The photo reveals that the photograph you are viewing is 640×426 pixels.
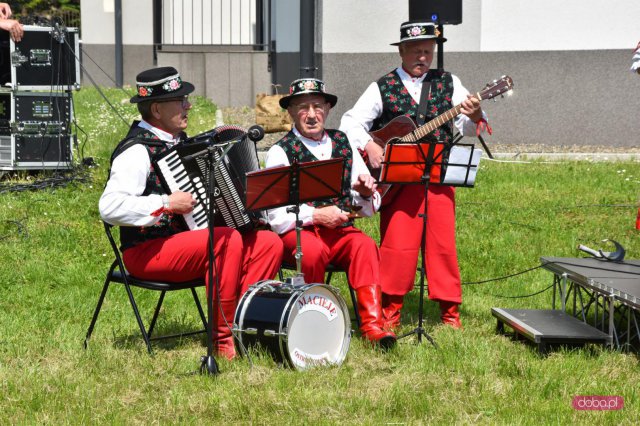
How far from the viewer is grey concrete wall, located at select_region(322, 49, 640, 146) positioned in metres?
14.4

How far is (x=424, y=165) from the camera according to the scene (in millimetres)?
6211

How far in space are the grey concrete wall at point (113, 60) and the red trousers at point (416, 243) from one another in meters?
15.3

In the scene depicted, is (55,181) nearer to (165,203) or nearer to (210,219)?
(165,203)

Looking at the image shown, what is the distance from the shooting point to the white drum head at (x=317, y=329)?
545cm

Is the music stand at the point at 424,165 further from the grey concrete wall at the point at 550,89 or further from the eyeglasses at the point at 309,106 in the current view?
the grey concrete wall at the point at 550,89

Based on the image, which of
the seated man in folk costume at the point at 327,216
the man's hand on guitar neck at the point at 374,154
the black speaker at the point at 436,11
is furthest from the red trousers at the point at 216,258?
the black speaker at the point at 436,11

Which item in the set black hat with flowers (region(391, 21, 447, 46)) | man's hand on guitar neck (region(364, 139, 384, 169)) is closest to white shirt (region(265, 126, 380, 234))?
man's hand on guitar neck (region(364, 139, 384, 169))

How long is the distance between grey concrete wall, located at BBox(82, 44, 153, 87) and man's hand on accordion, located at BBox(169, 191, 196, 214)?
52.6 feet

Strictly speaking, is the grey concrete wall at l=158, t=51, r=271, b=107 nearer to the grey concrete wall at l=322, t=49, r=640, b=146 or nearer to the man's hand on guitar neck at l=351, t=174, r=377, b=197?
the grey concrete wall at l=322, t=49, r=640, b=146

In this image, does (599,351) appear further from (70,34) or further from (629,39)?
(629,39)

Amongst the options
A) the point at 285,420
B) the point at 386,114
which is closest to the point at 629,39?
the point at 386,114

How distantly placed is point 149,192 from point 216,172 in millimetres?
422

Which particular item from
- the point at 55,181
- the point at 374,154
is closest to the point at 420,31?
the point at 374,154

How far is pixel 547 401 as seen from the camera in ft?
16.6
